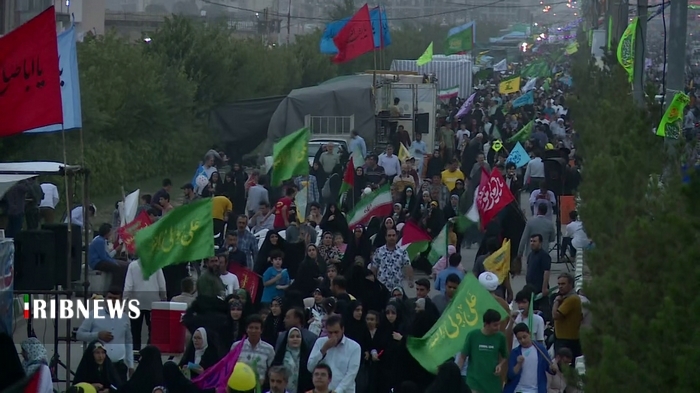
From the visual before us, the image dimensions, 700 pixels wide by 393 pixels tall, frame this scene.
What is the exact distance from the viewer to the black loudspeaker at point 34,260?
425 inches

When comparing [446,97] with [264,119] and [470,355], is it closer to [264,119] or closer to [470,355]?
[264,119]

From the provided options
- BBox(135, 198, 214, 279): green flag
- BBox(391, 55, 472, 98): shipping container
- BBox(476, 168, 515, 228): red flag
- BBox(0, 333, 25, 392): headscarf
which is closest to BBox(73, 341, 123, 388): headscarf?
BBox(135, 198, 214, 279): green flag

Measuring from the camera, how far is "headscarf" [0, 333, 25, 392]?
4.30 m

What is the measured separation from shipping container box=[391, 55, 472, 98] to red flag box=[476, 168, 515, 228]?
112 feet

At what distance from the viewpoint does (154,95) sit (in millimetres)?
32688

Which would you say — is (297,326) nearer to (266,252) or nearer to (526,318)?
(526,318)

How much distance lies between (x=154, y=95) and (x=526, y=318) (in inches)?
869

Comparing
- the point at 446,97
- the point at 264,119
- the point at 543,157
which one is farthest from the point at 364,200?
the point at 446,97

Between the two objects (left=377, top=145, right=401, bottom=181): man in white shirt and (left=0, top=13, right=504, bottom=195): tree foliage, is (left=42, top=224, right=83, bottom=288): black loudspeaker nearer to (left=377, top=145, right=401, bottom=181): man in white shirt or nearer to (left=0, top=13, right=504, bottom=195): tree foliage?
(left=0, top=13, right=504, bottom=195): tree foliage

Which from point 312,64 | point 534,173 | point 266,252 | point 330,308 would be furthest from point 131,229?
point 312,64

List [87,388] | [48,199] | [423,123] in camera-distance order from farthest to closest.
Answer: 1. [423,123]
2. [48,199]
3. [87,388]

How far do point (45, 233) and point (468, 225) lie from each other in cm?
863

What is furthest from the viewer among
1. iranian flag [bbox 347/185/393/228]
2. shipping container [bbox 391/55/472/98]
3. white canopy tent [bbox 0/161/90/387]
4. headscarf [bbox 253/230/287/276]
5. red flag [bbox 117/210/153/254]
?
shipping container [bbox 391/55/472/98]

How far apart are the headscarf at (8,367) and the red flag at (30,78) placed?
6074mm
